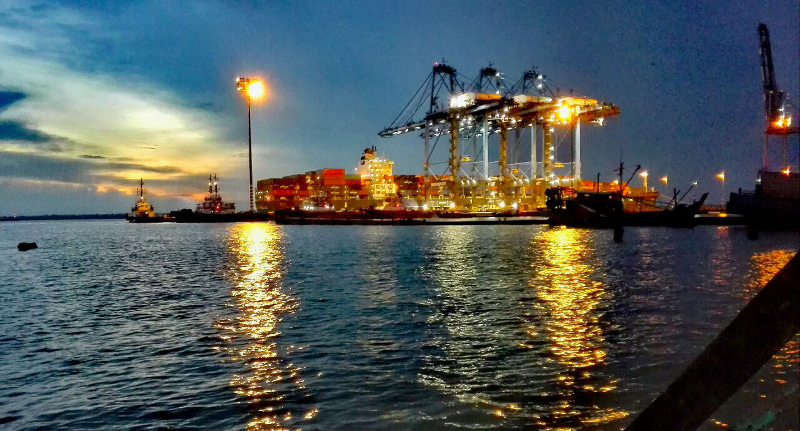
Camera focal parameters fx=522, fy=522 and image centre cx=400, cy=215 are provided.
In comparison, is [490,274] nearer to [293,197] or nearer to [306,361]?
[306,361]

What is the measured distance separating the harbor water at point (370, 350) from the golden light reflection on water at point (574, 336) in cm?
5

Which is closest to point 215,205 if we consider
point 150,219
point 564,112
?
point 150,219

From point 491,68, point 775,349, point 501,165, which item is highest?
point 491,68

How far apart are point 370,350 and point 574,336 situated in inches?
170

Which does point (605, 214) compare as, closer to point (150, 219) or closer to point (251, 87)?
point (251, 87)

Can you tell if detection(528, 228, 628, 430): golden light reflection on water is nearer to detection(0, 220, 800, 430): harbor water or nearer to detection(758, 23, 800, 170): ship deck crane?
detection(0, 220, 800, 430): harbor water

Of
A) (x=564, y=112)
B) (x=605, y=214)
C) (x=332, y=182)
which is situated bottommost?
(x=605, y=214)

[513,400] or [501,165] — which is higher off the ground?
[501,165]

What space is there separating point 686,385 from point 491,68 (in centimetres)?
11316

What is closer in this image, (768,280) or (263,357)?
(263,357)

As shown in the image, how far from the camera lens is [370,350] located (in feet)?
33.7

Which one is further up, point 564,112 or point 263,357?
point 564,112

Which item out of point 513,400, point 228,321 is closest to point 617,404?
point 513,400

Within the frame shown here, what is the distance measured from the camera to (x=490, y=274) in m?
22.9
